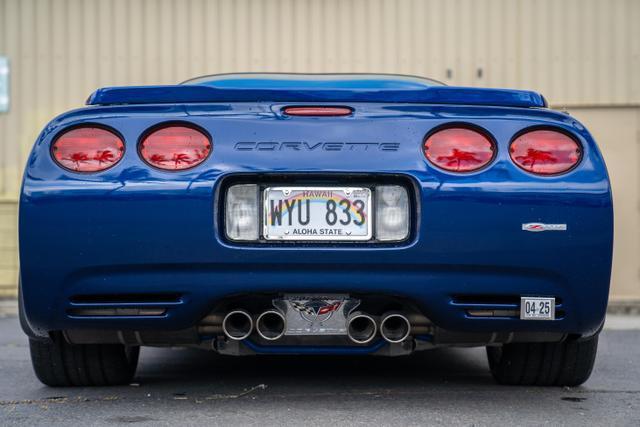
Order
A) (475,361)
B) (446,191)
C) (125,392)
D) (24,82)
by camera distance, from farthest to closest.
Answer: (24,82), (475,361), (125,392), (446,191)

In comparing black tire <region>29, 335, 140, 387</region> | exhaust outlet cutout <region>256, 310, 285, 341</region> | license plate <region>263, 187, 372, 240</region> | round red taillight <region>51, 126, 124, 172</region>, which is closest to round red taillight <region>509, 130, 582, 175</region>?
license plate <region>263, 187, 372, 240</region>

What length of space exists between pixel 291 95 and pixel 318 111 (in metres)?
0.11

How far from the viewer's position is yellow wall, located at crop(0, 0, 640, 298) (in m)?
9.41

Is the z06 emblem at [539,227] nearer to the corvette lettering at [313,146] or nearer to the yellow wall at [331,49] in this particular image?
the corvette lettering at [313,146]

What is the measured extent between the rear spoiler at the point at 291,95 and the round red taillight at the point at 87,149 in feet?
0.46

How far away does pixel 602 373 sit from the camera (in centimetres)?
443

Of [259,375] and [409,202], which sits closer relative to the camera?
[409,202]

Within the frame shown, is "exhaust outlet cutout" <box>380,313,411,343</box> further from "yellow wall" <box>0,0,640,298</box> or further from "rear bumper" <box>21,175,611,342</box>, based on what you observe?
"yellow wall" <box>0,0,640,298</box>

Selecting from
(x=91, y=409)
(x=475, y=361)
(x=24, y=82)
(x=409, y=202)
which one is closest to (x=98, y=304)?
(x=91, y=409)

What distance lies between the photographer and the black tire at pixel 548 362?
3.71 m

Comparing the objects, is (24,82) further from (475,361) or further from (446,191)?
(446,191)

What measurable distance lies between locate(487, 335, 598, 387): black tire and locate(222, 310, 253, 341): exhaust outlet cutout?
104cm

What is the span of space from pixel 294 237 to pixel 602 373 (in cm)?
188

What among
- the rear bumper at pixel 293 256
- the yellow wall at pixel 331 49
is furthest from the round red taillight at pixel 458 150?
the yellow wall at pixel 331 49
